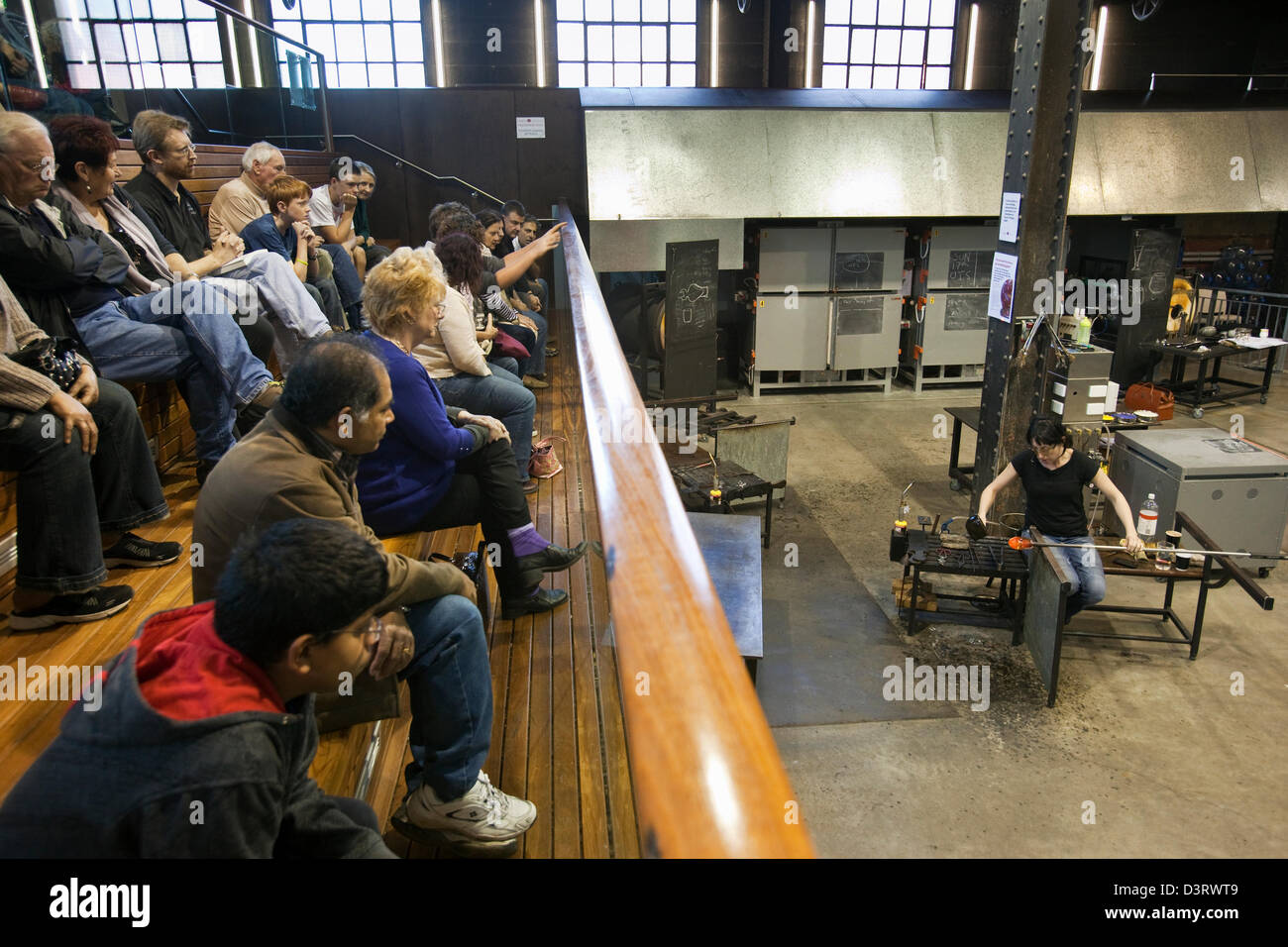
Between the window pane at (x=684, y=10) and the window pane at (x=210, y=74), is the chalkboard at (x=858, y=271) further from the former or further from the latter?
the window pane at (x=210, y=74)

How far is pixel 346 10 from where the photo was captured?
10773mm

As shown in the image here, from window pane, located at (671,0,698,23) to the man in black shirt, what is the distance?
8.74 meters

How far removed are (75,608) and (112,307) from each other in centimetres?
111

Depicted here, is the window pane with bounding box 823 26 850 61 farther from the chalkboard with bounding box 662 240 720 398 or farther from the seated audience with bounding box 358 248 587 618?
the seated audience with bounding box 358 248 587 618

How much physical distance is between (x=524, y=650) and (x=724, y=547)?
2465 mm

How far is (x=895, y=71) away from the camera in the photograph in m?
12.2

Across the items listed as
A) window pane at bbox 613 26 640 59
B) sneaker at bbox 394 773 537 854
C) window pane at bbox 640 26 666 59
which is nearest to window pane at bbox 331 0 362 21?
window pane at bbox 613 26 640 59

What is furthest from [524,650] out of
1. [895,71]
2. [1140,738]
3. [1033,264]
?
[895,71]

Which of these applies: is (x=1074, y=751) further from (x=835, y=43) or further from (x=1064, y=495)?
(x=835, y=43)

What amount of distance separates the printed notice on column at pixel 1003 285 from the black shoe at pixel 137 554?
556cm

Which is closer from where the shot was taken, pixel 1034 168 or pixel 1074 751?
pixel 1074 751

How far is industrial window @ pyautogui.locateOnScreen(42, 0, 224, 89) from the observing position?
5.20 m

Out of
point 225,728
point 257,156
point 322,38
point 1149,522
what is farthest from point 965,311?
point 225,728
